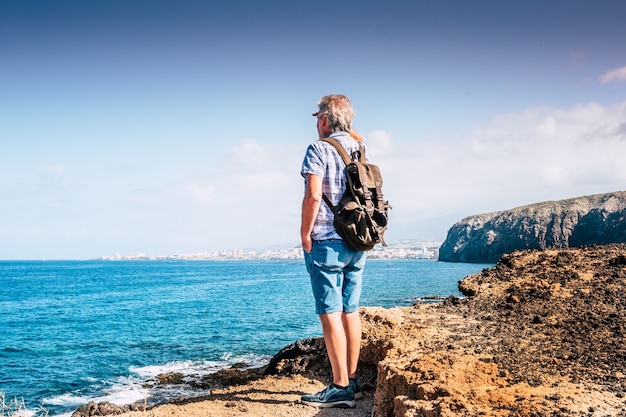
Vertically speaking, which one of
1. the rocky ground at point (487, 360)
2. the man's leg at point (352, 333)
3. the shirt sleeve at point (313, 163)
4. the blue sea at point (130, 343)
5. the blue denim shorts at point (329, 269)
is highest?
the shirt sleeve at point (313, 163)

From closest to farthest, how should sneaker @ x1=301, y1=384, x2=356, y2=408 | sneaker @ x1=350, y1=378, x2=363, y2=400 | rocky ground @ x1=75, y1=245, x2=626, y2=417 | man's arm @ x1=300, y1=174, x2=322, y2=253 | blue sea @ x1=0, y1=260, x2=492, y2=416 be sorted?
rocky ground @ x1=75, y1=245, x2=626, y2=417, man's arm @ x1=300, y1=174, x2=322, y2=253, sneaker @ x1=301, y1=384, x2=356, y2=408, sneaker @ x1=350, y1=378, x2=363, y2=400, blue sea @ x1=0, y1=260, x2=492, y2=416

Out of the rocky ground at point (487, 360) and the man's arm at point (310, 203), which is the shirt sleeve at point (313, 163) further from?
the rocky ground at point (487, 360)

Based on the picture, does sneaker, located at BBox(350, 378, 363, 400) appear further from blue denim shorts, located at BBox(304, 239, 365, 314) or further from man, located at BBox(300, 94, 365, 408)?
blue denim shorts, located at BBox(304, 239, 365, 314)

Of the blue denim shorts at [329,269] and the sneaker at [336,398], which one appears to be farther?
the sneaker at [336,398]

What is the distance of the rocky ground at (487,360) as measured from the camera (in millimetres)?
3902

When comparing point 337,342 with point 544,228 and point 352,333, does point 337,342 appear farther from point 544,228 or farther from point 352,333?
point 544,228

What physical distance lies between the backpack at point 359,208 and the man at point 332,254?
70 millimetres

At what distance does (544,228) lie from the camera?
10788 cm

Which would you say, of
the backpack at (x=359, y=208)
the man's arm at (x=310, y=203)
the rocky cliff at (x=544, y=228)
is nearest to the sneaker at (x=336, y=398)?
the backpack at (x=359, y=208)

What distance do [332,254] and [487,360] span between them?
202 cm

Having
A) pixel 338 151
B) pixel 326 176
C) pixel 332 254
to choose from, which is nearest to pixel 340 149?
pixel 338 151

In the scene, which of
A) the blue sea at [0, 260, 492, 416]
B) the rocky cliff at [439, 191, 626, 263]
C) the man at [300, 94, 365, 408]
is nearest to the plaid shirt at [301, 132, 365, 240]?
the man at [300, 94, 365, 408]

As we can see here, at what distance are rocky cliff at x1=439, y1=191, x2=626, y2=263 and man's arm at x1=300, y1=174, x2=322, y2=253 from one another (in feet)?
266

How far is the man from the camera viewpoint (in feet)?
15.2
